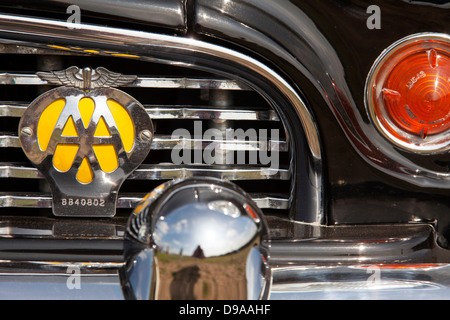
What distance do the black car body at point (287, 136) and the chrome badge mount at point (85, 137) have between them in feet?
0.11

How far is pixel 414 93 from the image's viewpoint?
3.90 ft

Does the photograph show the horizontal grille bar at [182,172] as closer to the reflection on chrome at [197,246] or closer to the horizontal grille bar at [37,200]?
the horizontal grille bar at [37,200]

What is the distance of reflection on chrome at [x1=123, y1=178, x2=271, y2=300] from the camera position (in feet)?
3.03

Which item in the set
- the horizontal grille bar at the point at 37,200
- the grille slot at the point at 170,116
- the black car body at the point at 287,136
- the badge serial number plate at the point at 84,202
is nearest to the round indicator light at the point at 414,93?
the black car body at the point at 287,136

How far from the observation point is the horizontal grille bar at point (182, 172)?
1.31m

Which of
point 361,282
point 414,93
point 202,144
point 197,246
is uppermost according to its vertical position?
point 414,93

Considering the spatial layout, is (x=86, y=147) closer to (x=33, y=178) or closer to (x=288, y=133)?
(x=33, y=178)

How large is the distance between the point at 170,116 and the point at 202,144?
96 mm

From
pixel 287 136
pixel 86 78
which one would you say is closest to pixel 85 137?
pixel 86 78

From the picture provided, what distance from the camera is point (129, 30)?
3.97 feet

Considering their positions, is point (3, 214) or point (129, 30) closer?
point (129, 30)

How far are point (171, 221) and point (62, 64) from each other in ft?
1.81

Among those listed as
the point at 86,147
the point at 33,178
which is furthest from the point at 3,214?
the point at 86,147

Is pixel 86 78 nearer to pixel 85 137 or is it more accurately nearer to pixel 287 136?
pixel 85 137
